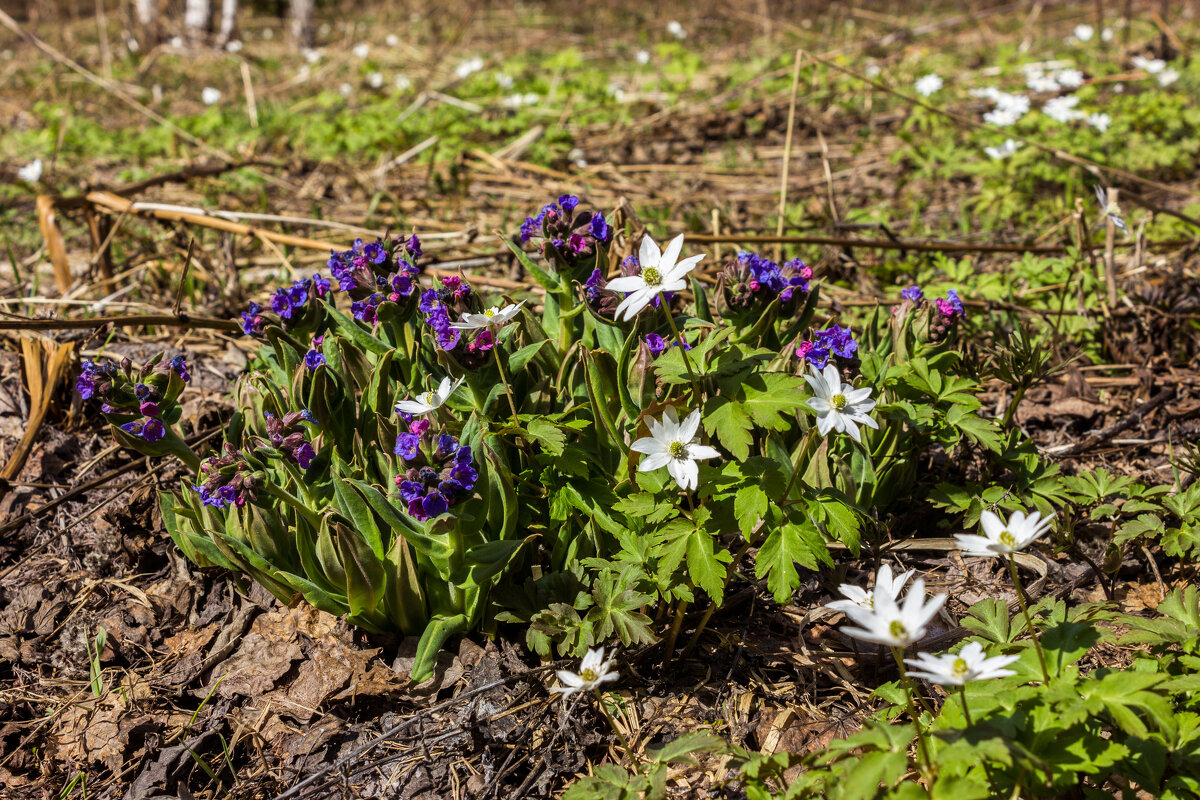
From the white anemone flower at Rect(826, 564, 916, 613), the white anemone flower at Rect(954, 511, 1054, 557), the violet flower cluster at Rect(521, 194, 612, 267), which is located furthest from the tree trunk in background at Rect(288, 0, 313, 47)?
the white anemone flower at Rect(954, 511, 1054, 557)

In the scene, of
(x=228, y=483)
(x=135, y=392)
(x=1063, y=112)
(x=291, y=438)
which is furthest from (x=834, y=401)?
(x=1063, y=112)

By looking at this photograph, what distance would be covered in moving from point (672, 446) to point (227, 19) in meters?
15.3

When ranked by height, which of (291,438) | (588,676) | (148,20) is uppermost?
(148,20)

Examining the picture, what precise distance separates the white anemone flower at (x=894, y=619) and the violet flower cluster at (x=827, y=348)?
87 cm

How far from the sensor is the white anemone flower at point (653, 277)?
174cm

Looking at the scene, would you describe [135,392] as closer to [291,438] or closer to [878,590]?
[291,438]

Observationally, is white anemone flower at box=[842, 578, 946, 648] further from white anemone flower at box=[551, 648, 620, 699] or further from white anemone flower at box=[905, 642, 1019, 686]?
white anemone flower at box=[551, 648, 620, 699]

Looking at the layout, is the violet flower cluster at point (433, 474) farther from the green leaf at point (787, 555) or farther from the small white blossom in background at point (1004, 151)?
the small white blossom in background at point (1004, 151)

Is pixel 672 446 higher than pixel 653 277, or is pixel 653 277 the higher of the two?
pixel 653 277

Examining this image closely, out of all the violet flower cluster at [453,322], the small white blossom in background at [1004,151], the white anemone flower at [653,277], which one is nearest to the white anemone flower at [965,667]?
the white anemone flower at [653,277]

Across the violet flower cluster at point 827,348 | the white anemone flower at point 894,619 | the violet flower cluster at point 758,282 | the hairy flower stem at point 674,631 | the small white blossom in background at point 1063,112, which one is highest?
the small white blossom in background at point 1063,112

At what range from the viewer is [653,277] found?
1.81 metres

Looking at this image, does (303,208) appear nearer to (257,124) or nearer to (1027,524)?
(257,124)

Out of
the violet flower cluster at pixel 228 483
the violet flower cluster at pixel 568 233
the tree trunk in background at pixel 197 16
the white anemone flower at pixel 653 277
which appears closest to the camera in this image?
the white anemone flower at pixel 653 277
